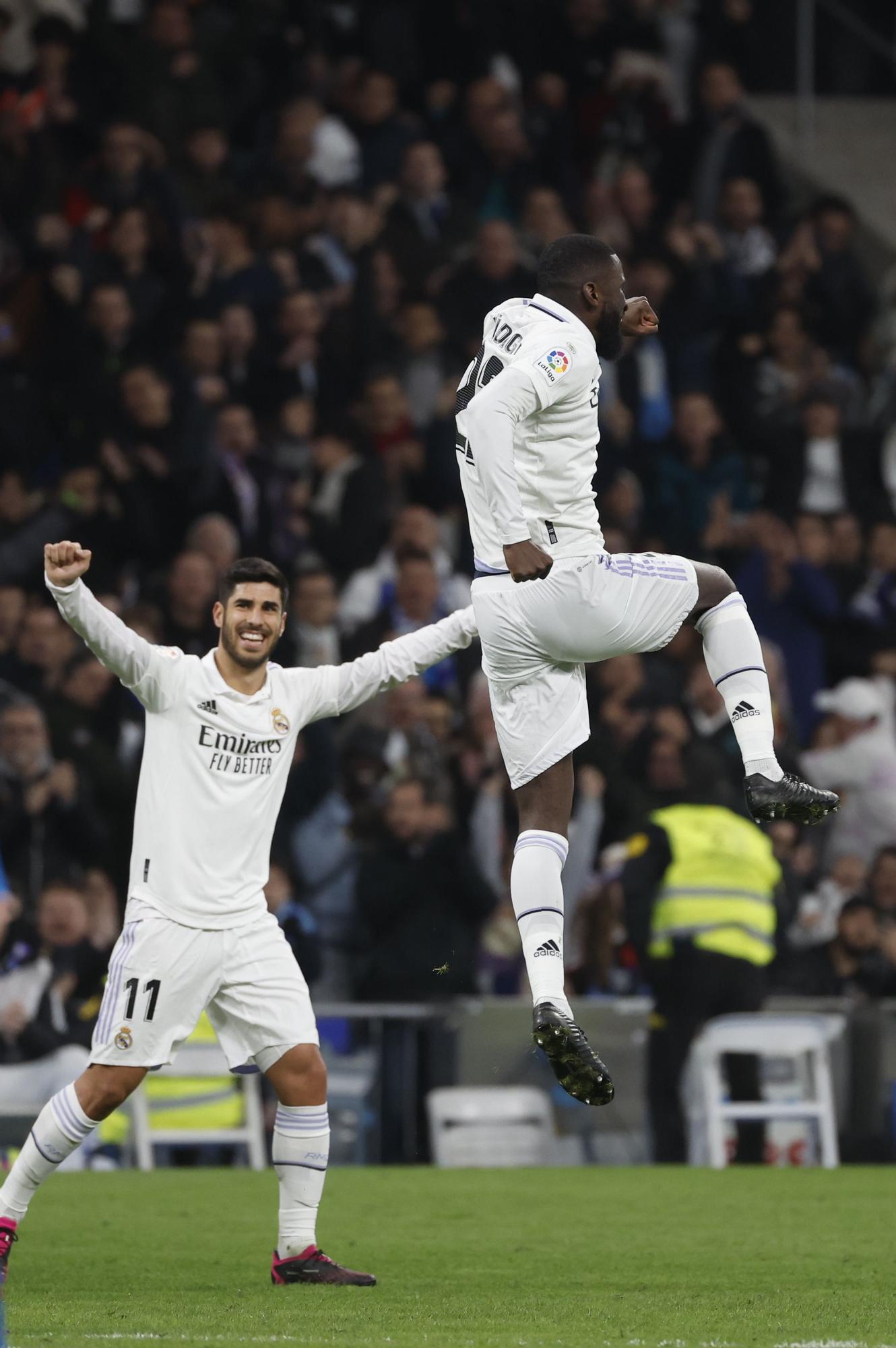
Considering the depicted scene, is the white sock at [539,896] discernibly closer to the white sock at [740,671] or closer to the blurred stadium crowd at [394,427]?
the white sock at [740,671]

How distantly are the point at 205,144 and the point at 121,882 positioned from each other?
5191 millimetres

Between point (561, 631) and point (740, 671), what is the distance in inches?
23.3

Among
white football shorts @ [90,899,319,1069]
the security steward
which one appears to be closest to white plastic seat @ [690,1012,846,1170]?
the security steward

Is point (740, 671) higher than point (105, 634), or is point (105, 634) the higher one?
point (105, 634)

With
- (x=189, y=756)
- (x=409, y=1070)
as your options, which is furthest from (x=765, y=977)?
(x=189, y=756)

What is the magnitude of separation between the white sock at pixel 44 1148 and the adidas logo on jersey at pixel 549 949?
148 cm

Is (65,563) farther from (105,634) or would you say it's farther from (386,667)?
(386,667)

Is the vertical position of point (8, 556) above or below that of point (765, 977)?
above

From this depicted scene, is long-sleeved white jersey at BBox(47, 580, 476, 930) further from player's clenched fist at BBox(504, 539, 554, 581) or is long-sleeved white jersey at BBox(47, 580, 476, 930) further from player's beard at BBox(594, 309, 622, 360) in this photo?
player's clenched fist at BBox(504, 539, 554, 581)

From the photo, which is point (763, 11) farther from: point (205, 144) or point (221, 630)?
point (221, 630)

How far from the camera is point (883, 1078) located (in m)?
12.3

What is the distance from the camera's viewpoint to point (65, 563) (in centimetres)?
718

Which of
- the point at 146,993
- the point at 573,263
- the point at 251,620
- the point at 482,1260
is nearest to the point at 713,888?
the point at 482,1260

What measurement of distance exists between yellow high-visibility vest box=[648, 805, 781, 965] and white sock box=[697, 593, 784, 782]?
4.52 meters
